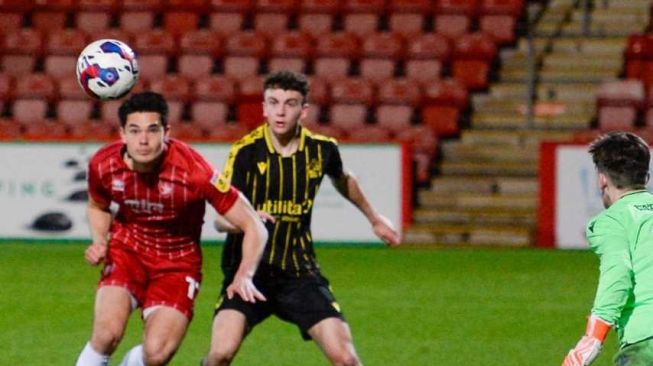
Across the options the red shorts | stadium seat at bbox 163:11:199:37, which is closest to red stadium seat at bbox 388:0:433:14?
stadium seat at bbox 163:11:199:37

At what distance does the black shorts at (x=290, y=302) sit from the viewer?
6758 mm

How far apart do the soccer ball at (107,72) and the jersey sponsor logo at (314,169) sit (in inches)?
51.6

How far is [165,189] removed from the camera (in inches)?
263

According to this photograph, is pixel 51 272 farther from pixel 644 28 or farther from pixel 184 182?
pixel 644 28

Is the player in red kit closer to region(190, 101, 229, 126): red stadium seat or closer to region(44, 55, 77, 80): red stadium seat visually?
region(190, 101, 229, 126): red stadium seat

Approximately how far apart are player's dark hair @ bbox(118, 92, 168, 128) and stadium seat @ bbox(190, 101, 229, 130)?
1171 centimetres

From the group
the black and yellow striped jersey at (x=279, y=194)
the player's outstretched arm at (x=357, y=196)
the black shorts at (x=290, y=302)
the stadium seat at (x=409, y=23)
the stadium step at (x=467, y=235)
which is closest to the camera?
the black shorts at (x=290, y=302)

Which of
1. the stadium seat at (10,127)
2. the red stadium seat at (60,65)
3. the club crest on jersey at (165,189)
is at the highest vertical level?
the club crest on jersey at (165,189)

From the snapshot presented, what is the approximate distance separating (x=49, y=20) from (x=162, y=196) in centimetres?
1418

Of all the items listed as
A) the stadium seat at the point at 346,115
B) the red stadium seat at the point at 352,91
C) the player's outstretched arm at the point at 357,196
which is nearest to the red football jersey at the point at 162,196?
the player's outstretched arm at the point at 357,196

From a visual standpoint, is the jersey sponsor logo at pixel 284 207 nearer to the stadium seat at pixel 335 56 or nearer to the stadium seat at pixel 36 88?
the stadium seat at pixel 335 56

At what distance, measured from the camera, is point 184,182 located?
22.0 feet

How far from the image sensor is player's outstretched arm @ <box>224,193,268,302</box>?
639 cm

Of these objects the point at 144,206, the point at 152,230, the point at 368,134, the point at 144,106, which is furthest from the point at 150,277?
the point at 368,134
